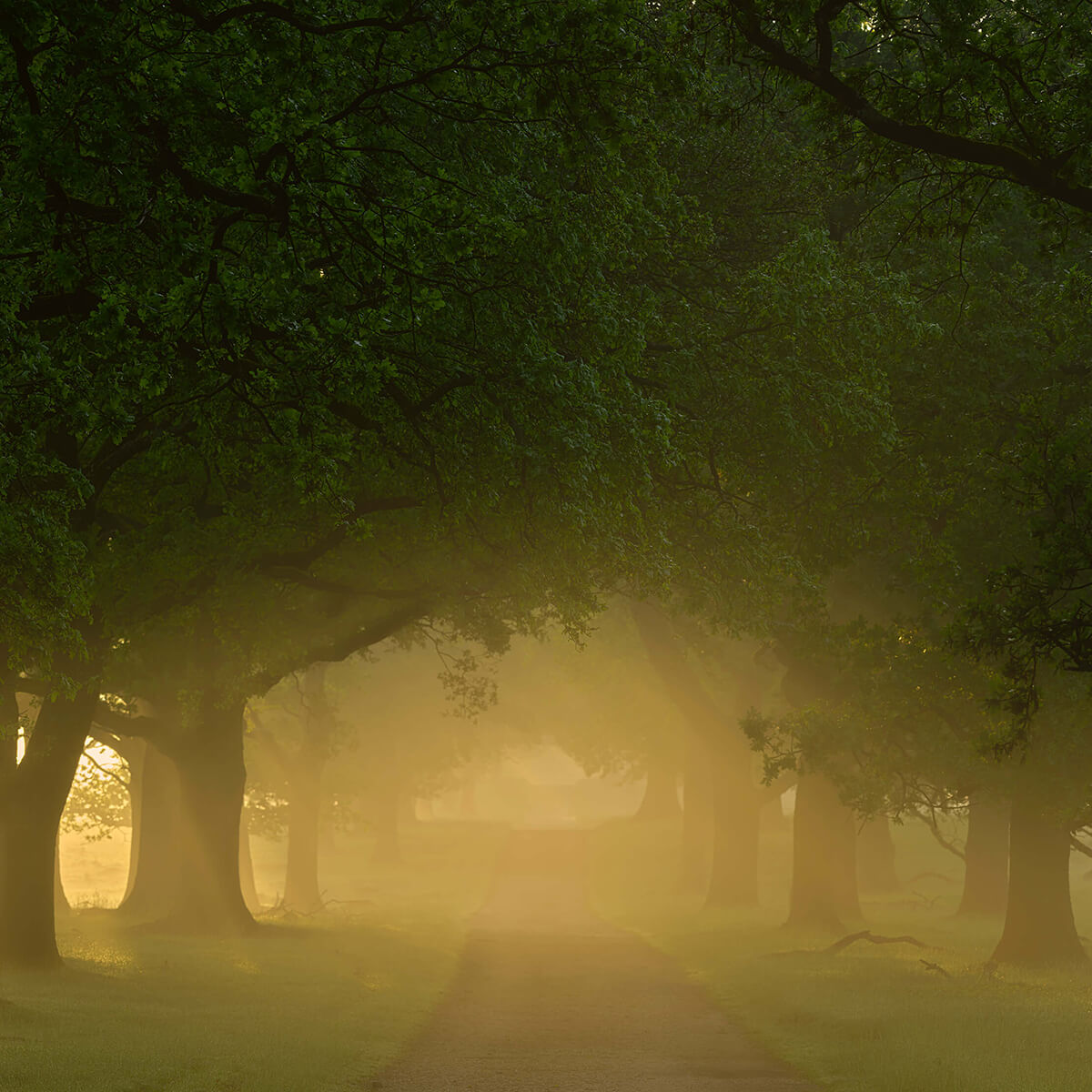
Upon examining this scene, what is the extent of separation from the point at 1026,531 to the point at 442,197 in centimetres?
1170

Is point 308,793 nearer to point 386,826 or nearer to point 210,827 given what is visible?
point 210,827

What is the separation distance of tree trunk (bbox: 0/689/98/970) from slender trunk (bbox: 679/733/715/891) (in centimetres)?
2815

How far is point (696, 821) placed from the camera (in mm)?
49438

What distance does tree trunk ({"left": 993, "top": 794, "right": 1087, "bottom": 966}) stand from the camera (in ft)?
77.2

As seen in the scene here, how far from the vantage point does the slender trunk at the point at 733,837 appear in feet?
125

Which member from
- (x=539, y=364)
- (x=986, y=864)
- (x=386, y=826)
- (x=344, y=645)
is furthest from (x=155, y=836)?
(x=386, y=826)

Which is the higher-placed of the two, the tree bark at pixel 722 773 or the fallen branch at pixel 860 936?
the tree bark at pixel 722 773

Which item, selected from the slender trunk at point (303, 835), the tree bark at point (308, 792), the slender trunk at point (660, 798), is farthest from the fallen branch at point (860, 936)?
the slender trunk at point (660, 798)

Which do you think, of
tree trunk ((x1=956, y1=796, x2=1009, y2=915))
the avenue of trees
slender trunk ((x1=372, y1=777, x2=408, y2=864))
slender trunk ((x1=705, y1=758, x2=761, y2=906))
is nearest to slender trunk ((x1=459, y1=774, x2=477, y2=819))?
slender trunk ((x1=372, y1=777, x2=408, y2=864))

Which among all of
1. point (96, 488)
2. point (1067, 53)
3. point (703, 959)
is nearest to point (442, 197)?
point (1067, 53)

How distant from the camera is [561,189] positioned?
13.1 m

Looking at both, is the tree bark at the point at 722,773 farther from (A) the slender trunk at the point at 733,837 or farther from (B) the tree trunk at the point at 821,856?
(B) the tree trunk at the point at 821,856

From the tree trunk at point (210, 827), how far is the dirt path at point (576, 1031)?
5539 mm

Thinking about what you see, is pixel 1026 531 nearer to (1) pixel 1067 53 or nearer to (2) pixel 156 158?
(1) pixel 1067 53
